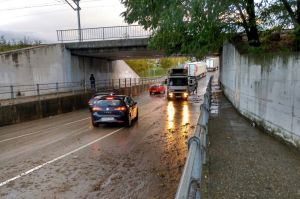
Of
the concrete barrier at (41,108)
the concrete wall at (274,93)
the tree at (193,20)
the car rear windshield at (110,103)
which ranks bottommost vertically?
the concrete barrier at (41,108)

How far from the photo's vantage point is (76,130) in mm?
16672

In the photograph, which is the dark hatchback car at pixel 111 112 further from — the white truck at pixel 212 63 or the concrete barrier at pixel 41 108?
the white truck at pixel 212 63

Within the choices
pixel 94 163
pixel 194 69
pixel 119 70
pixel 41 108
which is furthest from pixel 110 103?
pixel 194 69

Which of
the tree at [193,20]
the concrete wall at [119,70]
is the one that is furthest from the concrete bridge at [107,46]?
the concrete wall at [119,70]

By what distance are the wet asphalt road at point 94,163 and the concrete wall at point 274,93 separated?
115 inches

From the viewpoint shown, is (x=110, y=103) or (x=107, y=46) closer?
(x=110, y=103)

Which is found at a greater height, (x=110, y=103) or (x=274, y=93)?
(x=274, y=93)

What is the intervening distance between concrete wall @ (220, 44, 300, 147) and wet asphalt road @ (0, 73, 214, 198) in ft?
9.56

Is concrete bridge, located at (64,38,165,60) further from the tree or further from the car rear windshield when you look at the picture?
the car rear windshield

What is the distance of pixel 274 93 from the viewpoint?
421 inches

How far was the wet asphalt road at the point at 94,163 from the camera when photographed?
7.38 m

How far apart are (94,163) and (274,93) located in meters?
5.91

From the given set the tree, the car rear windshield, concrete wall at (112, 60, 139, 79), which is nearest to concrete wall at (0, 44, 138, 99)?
the car rear windshield

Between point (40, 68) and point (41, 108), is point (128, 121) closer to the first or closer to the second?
→ point (41, 108)
